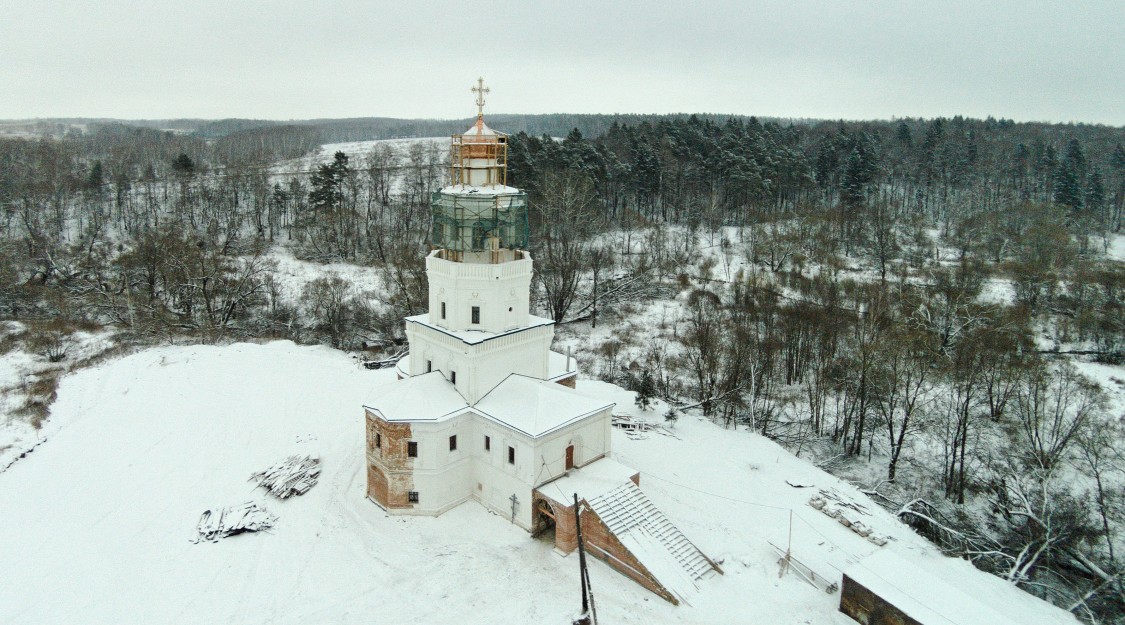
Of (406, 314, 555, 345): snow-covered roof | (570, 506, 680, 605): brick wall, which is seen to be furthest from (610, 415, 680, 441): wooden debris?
(570, 506, 680, 605): brick wall

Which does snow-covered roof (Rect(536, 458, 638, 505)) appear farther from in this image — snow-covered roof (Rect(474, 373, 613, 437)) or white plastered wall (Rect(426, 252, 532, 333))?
white plastered wall (Rect(426, 252, 532, 333))

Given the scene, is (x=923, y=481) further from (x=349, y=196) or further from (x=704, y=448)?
(x=349, y=196)

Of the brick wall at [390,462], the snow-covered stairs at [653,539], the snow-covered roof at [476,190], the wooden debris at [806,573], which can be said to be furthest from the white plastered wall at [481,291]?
the wooden debris at [806,573]

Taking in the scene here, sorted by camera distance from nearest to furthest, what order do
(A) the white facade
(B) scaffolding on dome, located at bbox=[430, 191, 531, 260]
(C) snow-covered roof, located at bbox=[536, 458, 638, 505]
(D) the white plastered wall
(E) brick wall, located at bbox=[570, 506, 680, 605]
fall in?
(E) brick wall, located at bbox=[570, 506, 680, 605] → (C) snow-covered roof, located at bbox=[536, 458, 638, 505] → (A) the white facade → (B) scaffolding on dome, located at bbox=[430, 191, 531, 260] → (D) the white plastered wall

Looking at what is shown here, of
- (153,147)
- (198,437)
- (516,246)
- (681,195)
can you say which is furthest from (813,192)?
(153,147)

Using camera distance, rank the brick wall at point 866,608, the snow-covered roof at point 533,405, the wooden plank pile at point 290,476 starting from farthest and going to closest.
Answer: the wooden plank pile at point 290,476 → the snow-covered roof at point 533,405 → the brick wall at point 866,608

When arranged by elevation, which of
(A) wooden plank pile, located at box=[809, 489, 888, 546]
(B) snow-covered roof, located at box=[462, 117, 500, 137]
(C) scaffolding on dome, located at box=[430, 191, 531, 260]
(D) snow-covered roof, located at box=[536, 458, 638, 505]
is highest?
(B) snow-covered roof, located at box=[462, 117, 500, 137]

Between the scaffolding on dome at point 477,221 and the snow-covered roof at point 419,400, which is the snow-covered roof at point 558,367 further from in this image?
the scaffolding on dome at point 477,221
